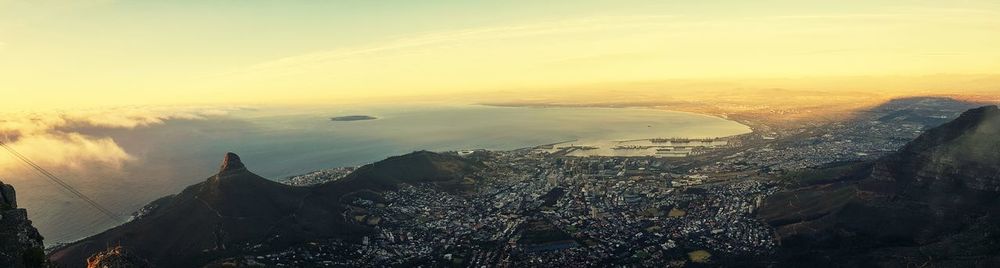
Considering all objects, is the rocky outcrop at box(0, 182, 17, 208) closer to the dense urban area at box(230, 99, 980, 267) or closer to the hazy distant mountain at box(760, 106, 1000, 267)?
the dense urban area at box(230, 99, 980, 267)

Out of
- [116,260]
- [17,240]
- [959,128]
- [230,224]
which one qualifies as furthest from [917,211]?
[230,224]

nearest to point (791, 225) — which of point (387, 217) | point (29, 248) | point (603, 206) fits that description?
point (603, 206)

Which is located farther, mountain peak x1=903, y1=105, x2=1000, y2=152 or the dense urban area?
mountain peak x1=903, y1=105, x2=1000, y2=152

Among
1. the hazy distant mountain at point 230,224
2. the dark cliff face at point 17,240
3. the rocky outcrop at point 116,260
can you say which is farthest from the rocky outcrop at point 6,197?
the hazy distant mountain at point 230,224

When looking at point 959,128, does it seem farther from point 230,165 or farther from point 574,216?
point 230,165

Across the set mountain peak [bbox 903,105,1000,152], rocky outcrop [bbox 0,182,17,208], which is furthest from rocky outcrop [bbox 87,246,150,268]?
mountain peak [bbox 903,105,1000,152]

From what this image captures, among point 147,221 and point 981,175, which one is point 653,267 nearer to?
point 981,175

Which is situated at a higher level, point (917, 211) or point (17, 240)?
point (17, 240)
